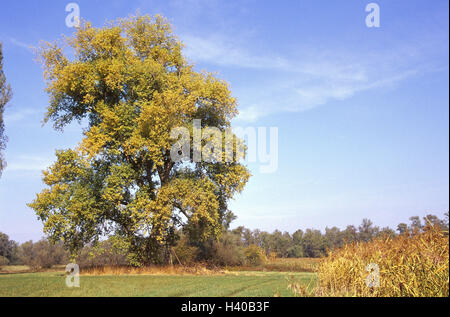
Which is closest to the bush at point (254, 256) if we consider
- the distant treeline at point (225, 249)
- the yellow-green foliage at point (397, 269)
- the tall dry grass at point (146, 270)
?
the distant treeline at point (225, 249)

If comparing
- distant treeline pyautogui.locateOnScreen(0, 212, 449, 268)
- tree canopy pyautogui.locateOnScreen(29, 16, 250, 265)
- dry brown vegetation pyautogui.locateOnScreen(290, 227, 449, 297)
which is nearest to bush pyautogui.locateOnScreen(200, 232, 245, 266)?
distant treeline pyautogui.locateOnScreen(0, 212, 449, 268)

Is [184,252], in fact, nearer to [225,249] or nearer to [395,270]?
[225,249]

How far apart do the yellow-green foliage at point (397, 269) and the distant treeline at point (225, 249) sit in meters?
1.37

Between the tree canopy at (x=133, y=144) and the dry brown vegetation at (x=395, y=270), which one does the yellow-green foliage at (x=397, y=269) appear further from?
the tree canopy at (x=133, y=144)

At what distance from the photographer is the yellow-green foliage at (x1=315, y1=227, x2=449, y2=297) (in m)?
9.60

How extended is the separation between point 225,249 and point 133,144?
12661 millimetres

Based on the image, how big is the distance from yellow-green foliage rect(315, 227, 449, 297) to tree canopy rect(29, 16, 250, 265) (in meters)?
10.5

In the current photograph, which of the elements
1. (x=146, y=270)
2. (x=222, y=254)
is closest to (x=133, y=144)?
(x=146, y=270)

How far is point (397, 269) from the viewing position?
9.94 m

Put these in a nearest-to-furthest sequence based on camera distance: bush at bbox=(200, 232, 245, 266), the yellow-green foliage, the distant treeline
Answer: the yellow-green foliage < the distant treeline < bush at bbox=(200, 232, 245, 266)

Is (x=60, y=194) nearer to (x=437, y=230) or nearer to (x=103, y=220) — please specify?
(x=103, y=220)

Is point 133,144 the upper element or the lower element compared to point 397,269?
upper

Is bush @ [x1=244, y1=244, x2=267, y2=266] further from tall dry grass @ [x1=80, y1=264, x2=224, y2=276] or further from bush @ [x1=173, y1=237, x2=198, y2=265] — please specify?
tall dry grass @ [x1=80, y1=264, x2=224, y2=276]
